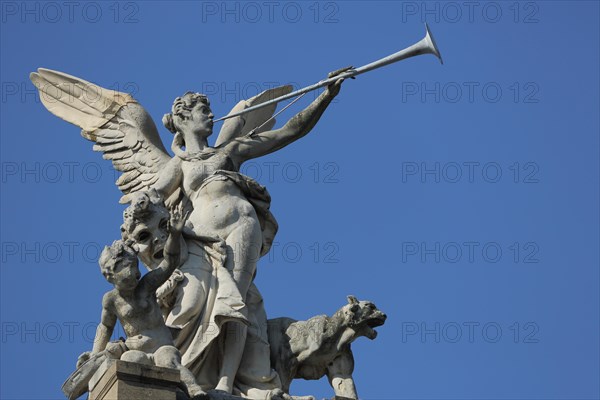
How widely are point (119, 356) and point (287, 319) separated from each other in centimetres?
334

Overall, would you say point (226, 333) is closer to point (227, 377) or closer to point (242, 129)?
point (227, 377)

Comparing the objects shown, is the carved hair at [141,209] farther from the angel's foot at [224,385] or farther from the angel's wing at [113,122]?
the angel's wing at [113,122]

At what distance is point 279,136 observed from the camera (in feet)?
81.9

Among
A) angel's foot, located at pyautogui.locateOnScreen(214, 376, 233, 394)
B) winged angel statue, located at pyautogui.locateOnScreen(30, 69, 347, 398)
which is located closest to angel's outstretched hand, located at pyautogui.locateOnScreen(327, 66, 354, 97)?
winged angel statue, located at pyautogui.locateOnScreen(30, 69, 347, 398)

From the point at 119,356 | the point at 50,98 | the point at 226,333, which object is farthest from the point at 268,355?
the point at 50,98

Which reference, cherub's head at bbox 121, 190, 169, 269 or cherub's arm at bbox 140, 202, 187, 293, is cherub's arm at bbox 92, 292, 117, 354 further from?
cherub's head at bbox 121, 190, 169, 269

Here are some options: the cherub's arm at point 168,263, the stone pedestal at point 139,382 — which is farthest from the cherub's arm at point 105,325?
the stone pedestal at point 139,382

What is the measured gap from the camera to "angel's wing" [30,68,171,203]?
82.5 feet

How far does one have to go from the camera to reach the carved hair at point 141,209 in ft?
73.3

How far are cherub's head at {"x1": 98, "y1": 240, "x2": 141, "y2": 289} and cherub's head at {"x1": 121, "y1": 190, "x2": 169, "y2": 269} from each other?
59 centimetres

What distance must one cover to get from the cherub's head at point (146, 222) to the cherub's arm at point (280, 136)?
7.68 ft

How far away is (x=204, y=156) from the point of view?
24.5 m

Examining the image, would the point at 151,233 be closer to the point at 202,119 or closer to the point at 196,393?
the point at 196,393

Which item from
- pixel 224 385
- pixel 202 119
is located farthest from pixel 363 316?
pixel 202 119
